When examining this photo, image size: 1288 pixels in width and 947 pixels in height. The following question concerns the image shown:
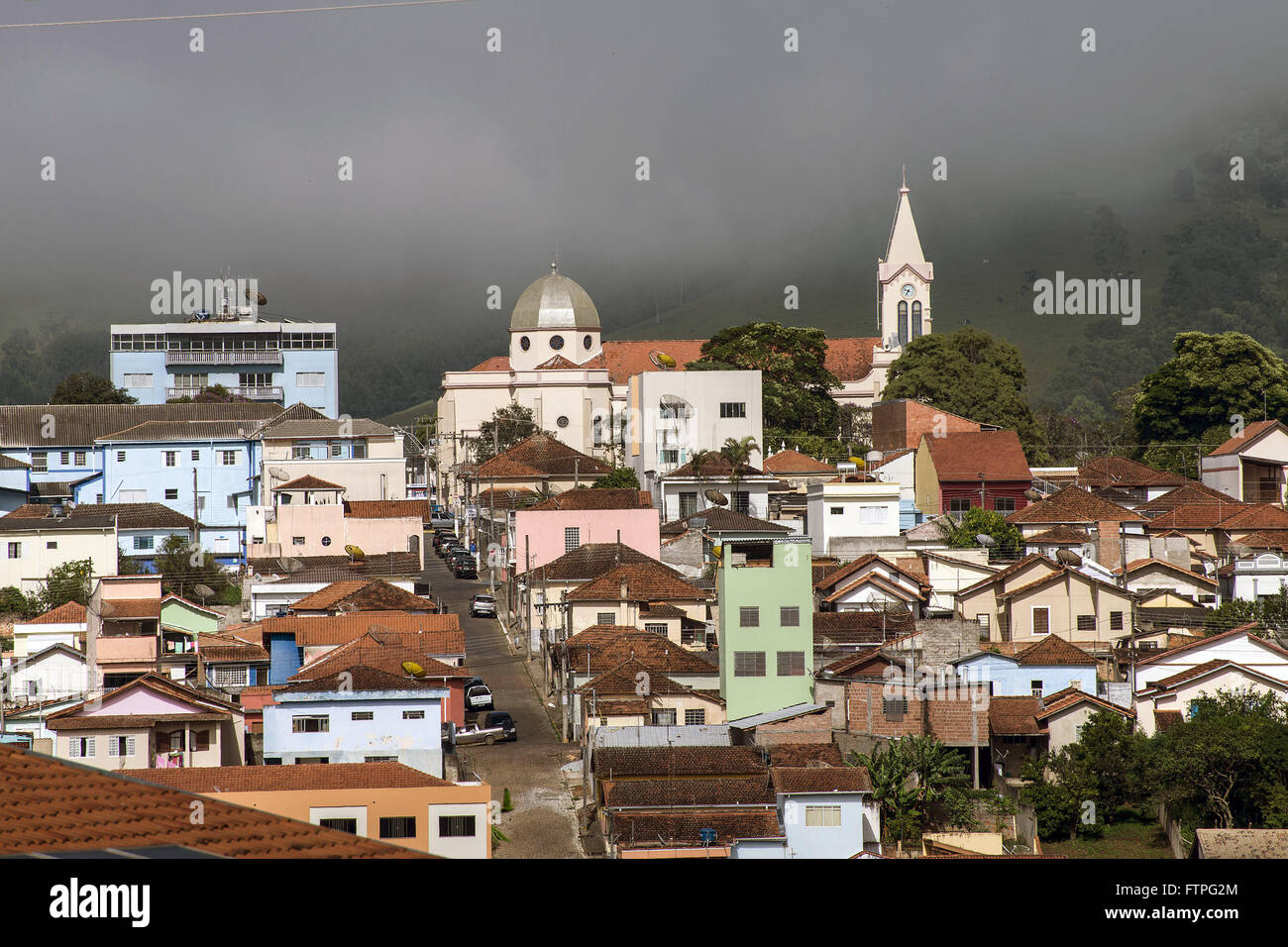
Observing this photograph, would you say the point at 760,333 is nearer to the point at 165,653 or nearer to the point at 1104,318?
the point at 165,653

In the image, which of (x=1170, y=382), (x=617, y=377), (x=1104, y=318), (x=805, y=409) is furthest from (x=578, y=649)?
(x=1104, y=318)

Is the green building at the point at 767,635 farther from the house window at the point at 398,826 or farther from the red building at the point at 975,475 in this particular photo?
the red building at the point at 975,475

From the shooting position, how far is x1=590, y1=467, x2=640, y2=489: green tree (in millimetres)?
48812

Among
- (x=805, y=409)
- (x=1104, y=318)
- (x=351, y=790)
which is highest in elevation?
(x=1104, y=318)

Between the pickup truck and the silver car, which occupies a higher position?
the silver car

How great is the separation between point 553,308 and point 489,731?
138ft

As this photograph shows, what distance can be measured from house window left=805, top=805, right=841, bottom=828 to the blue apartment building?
179 feet

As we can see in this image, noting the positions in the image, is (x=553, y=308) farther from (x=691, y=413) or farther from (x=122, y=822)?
(x=122, y=822)

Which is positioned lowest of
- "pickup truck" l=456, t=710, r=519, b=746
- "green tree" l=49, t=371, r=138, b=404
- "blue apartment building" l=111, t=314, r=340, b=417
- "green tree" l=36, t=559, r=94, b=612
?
"pickup truck" l=456, t=710, r=519, b=746

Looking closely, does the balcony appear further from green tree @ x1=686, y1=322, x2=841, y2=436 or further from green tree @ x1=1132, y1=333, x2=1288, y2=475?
Result: green tree @ x1=1132, y1=333, x2=1288, y2=475

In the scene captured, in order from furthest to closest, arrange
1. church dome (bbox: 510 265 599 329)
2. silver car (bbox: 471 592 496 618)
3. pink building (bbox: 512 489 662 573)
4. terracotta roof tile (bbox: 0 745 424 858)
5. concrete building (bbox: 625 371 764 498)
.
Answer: church dome (bbox: 510 265 599 329) → concrete building (bbox: 625 371 764 498) → pink building (bbox: 512 489 662 573) → silver car (bbox: 471 592 496 618) → terracotta roof tile (bbox: 0 745 424 858)

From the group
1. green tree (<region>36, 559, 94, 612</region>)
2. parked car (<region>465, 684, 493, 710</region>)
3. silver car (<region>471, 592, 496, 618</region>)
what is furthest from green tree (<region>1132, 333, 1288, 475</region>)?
green tree (<region>36, 559, 94, 612</region>)
